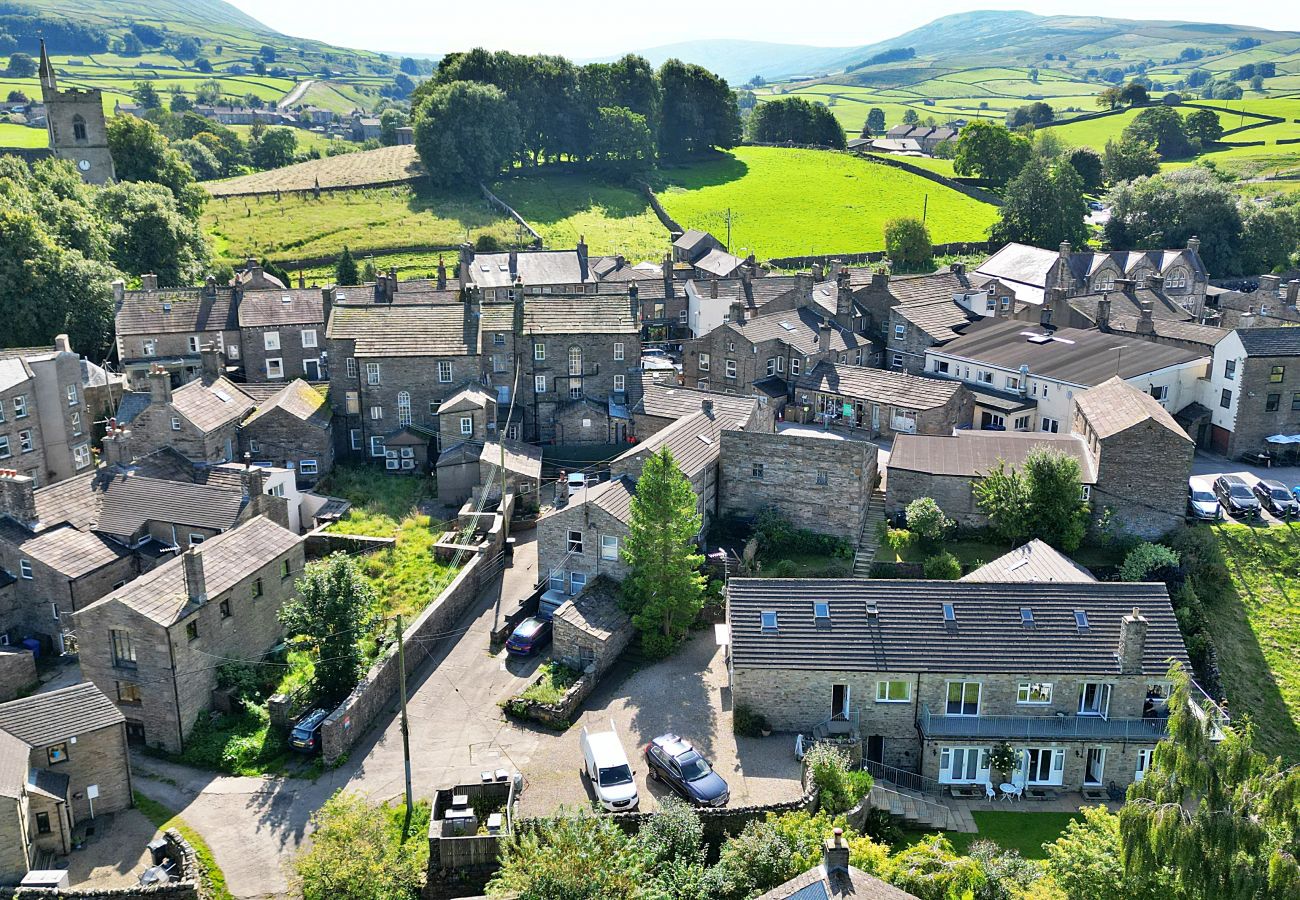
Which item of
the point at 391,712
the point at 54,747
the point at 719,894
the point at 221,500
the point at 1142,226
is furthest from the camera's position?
the point at 1142,226

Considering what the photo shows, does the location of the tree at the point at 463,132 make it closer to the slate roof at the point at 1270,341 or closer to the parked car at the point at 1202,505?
the slate roof at the point at 1270,341

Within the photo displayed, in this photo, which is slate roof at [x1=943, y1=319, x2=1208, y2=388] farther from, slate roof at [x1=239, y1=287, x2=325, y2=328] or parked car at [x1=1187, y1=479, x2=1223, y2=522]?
slate roof at [x1=239, y1=287, x2=325, y2=328]

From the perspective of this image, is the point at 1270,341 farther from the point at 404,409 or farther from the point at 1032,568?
the point at 404,409

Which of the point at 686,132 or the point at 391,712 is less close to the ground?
the point at 686,132

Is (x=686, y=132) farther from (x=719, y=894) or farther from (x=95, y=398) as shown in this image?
(x=719, y=894)

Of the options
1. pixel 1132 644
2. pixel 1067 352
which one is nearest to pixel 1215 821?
pixel 1132 644

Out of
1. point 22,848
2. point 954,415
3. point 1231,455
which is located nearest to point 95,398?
point 22,848
